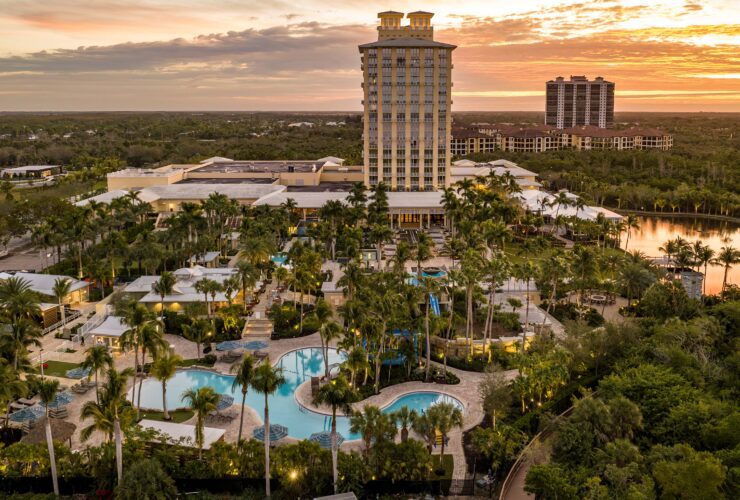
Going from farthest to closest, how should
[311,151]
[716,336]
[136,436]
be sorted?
[311,151]
[716,336]
[136,436]

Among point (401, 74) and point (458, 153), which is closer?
point (401, 74)

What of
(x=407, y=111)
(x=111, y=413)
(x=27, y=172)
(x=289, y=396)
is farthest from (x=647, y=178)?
(x=27, y=172)

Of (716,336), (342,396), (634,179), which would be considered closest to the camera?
(342,396)

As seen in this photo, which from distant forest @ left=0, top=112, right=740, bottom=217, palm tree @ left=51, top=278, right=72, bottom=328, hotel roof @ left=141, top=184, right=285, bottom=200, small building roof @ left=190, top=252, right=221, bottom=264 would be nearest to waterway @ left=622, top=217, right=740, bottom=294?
distant forest @ left=0, top=112, right=740, bottom=217

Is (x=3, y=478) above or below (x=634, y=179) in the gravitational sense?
below

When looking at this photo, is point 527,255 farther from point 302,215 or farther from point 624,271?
point 302,215

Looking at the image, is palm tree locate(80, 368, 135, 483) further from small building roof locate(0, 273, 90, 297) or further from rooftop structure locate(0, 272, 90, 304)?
small building roof locate(0, 273, 90, 297)

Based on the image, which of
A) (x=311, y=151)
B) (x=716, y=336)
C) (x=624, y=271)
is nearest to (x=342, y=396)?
(x=716, y=336)

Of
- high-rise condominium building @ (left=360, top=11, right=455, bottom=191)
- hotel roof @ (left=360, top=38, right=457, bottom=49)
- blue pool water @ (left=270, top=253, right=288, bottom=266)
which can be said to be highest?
hotel roof @ (left=360, top=38, right=457, bottom=49)
